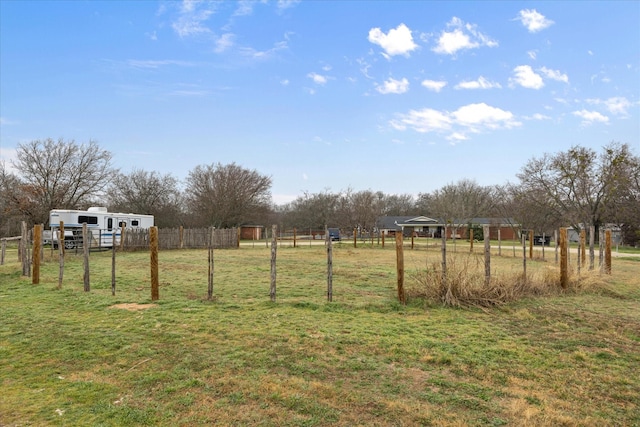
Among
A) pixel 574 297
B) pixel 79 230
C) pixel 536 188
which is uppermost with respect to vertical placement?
pixel 536 188

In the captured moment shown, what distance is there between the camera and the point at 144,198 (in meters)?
44.6

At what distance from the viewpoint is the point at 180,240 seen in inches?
1026

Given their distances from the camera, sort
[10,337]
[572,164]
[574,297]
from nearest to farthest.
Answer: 1. [10,337]
2. [574,297]
3. [572,164]

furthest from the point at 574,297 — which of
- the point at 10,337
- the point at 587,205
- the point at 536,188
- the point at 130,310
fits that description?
the point at 536,188

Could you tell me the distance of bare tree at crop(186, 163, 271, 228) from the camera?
4325cm

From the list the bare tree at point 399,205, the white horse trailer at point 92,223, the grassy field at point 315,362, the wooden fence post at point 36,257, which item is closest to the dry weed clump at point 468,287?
the grassy field at point 315,362

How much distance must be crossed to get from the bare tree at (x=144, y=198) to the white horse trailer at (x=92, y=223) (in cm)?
1880

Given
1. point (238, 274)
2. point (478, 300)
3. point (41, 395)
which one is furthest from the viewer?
point (238, 274)

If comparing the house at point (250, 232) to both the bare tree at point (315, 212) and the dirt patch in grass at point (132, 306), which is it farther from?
the dirt patch in grass at point (132, 306)

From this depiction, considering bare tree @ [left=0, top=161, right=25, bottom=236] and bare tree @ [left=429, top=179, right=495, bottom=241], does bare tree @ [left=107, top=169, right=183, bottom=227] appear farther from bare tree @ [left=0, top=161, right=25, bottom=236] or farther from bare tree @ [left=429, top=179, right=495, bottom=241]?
bare tree @ [left=429, top=179, right=495, bottom=241]

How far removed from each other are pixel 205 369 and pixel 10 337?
3.20 meters

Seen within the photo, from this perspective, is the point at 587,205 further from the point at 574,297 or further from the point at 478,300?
the point at 478,300

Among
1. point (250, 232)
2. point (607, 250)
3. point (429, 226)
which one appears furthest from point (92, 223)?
point (429, 226)

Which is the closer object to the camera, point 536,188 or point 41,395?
point 41,395
